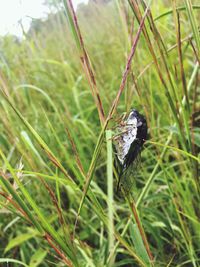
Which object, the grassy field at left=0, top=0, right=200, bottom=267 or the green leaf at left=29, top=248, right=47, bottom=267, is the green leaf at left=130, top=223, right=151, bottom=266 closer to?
the grassy field at left=0, top=0, right=200, bottom=267

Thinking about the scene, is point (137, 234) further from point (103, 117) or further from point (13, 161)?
point (13, 161)

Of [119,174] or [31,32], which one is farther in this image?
[31,32]

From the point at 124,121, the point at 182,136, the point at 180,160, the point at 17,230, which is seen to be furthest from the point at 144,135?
the point at 17,230

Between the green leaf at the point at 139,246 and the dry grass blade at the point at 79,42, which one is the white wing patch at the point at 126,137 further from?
the green leaf at the point at 139,246

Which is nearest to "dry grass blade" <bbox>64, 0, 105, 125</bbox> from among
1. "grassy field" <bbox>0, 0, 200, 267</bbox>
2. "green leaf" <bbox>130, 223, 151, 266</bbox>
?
"grassy field" <bbox>0, 0, 200, 267</bbox>

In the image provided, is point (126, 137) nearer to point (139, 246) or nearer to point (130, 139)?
point (130, 139)

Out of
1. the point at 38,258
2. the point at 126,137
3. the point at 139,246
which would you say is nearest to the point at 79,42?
the point at 126,137
